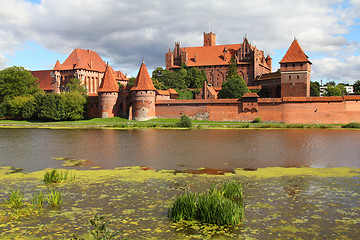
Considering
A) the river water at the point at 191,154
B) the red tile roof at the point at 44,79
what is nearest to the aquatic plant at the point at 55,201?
the river water at the point at 191,154

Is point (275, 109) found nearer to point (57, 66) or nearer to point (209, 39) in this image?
point (57, 66)

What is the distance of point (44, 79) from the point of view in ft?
226

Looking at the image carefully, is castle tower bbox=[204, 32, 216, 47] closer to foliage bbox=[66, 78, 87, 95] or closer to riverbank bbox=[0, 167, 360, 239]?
foliage bbox=[66, 78, 87, 95]

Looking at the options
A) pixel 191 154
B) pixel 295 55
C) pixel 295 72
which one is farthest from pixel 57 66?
pixel 191 154

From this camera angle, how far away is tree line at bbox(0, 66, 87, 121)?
44875 millimetres

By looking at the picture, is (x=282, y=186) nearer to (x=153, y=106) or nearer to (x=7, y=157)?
(x=7, y=157)

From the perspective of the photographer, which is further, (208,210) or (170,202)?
(170,202)

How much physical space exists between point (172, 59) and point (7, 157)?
55.7 m

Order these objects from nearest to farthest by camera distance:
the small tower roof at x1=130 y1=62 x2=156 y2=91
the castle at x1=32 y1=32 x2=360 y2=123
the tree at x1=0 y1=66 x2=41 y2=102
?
the castle at x1=32 y1=32 x2=360 y2=123, the small tower roof at x1=130 y1=62 x2=156 y2=91, the tree at x1=0 y1=66 x2=41 y2=102

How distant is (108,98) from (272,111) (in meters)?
21.8

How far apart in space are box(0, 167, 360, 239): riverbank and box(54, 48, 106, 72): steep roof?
175ft

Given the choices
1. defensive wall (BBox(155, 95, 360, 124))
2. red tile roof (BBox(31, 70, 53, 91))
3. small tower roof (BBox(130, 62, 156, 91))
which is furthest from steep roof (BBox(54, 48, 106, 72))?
defensive wall (BBox(155, 95, 360, 124))

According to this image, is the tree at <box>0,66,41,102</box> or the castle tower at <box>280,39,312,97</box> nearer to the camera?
the castle tower at <box>280,39,312,97</box>

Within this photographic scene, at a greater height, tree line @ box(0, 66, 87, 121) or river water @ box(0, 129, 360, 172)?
tree line @ box(0, 66, 87, 121)
